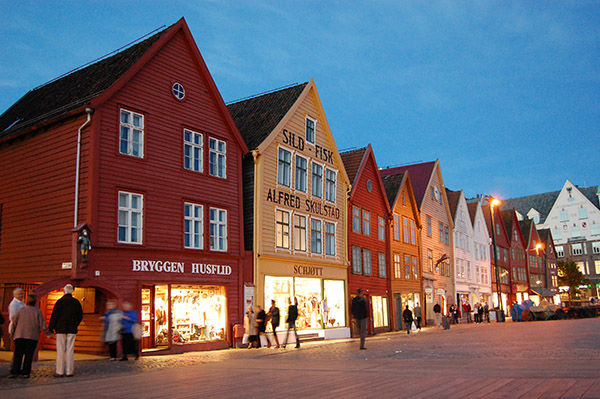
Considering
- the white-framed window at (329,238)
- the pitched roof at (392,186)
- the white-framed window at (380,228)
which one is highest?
the pitched roof at (392,186)

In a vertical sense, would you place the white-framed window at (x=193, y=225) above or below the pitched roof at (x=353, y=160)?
below

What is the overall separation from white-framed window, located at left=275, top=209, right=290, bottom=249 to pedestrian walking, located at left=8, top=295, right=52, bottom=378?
50.7ft

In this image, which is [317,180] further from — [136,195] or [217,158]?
[136,195]

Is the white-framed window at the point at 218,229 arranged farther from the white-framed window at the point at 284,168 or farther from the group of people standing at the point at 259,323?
the white-framed window at the point at 284,168

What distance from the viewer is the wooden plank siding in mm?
19734

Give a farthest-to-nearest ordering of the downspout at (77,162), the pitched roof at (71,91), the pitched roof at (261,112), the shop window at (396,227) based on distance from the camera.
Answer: the shop window at (396,227) < the pitched roof at (261,112) < the pitched roof at (71,91) < the downspout at (77,162)

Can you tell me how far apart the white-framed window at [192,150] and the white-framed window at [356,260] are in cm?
1371

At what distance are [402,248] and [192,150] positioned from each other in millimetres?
22378

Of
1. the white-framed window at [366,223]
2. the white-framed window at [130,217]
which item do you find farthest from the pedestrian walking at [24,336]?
the white-framed window at [366,223]

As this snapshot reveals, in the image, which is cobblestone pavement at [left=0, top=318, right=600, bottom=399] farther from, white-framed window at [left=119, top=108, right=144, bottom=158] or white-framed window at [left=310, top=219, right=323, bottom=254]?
white-framed window at [left=310, top=219, right=323, bottom=254]

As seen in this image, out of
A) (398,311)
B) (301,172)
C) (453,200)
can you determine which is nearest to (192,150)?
(301,172)

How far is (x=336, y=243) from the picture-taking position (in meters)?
32.9

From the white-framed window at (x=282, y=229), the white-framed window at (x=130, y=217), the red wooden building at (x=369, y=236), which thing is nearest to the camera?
the white-framed window at (x=130, y=217)

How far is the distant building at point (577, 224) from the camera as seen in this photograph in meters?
91.4
